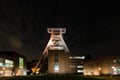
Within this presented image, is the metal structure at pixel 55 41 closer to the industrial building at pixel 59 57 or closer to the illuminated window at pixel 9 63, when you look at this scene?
the industrial building at pixel 59 57

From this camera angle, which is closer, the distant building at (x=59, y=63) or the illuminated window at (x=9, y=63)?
the illuminated window at (x=9, y=63)

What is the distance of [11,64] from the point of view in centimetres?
9119

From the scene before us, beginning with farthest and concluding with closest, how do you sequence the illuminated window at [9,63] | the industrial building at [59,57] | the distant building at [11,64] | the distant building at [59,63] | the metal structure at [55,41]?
the metal structure at [55,41] → the industrial building at [59,57] → the distant building at [59,63] → the illuminated window at [9,63] → the distant building at [11,64]

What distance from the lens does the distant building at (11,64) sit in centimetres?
8144

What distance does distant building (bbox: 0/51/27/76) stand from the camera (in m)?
81.4

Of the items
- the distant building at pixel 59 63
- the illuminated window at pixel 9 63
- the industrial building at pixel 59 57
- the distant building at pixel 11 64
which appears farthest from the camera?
the industrial building at pixel 59 57

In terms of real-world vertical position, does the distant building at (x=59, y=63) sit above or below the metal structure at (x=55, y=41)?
below

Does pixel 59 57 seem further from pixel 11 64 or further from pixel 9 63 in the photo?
pixel 9 63

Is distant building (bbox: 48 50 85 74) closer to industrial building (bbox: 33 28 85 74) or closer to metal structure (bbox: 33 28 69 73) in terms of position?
industrial building (bbox: 33 28 85 74)

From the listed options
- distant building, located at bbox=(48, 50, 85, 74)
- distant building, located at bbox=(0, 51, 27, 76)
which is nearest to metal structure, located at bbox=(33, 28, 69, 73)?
distant building, located at bbox=(48, 50, 85, 74)

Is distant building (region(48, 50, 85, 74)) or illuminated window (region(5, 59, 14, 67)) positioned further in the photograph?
distant building (region(48, 50, 85, 74))

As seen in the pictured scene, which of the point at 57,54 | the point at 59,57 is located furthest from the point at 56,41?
the point at 59,57

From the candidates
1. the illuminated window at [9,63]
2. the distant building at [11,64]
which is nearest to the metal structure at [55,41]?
the distant building at [11,64]

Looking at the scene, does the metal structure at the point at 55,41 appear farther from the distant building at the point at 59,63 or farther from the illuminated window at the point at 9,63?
the illuminated window at the point at 9,63
